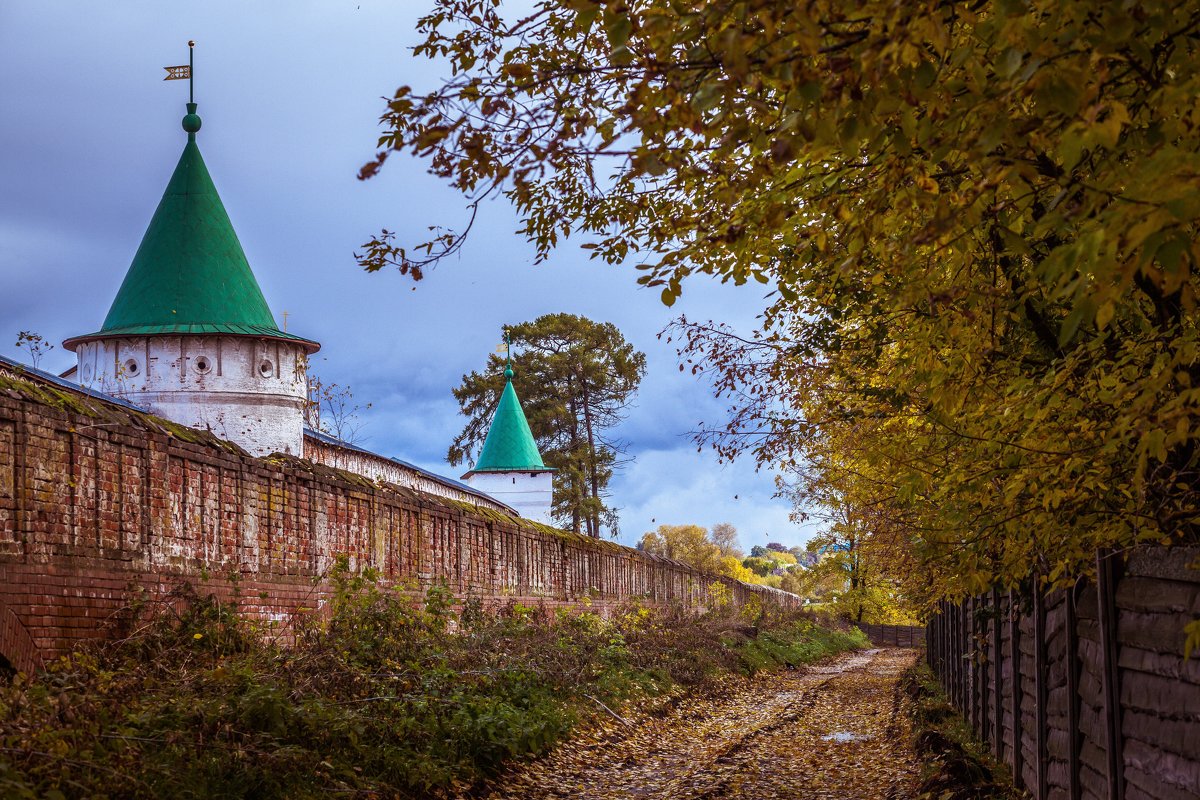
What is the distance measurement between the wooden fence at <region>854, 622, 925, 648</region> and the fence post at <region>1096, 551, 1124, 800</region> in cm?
5012

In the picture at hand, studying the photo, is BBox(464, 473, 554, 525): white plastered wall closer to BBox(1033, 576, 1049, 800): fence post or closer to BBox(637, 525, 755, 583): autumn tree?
BBox(637, 525, 755, 583): autumn tree

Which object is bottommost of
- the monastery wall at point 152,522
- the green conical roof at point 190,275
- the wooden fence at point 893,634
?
the wooden fence at point 893,634

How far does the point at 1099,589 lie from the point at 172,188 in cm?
2761

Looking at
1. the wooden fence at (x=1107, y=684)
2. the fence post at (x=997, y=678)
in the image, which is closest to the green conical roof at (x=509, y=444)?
the fence post at (x=997, y=678)

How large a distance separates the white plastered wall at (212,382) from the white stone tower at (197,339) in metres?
0.03

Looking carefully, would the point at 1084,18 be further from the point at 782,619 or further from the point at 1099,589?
the point at 782,619

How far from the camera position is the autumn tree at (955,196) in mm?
2662

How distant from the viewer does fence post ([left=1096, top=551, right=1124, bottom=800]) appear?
516cm

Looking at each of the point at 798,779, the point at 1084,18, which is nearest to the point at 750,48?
the point at 1084,18

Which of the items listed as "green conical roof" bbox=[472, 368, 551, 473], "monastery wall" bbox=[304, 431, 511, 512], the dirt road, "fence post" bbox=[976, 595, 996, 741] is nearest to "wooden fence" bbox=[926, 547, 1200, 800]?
"fence post" bbox=[976, 595, 996, 741]

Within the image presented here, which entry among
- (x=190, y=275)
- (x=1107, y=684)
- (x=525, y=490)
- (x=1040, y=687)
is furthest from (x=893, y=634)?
(x=1107, y=684)

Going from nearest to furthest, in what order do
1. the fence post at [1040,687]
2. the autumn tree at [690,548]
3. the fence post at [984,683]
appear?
the fence post at [1040,687], the fence post at [984,683], the autumn tree at [690,548]

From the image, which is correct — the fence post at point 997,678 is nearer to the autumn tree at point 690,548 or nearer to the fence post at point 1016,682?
the fence post at point 1016,682

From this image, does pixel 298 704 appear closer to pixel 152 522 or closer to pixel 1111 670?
pixel 152 522
